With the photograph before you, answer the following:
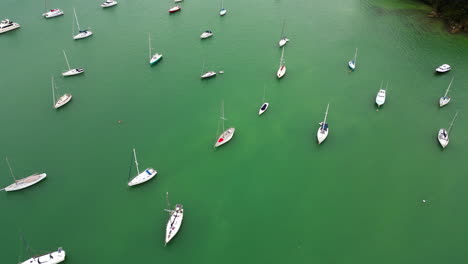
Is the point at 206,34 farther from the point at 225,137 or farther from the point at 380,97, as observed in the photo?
the point at 380,97

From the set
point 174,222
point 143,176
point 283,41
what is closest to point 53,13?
point 283,41

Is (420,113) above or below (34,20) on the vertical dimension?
below

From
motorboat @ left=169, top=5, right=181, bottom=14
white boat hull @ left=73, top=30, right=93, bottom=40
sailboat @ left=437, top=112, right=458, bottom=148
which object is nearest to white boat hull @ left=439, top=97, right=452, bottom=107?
sailboat @ left=437, top=112, right=458, bottom=148

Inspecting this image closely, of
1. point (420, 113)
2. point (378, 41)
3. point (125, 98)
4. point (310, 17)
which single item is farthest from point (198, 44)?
point (420, 113)

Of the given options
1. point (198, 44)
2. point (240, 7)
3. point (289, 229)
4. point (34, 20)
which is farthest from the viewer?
point (240, 7)

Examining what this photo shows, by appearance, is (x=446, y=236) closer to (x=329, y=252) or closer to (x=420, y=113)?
(x=329, y=252)

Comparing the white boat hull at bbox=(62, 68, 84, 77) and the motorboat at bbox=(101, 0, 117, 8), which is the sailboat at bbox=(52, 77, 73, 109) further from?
the motorboat at bbox=(101, 0, 117, 8)

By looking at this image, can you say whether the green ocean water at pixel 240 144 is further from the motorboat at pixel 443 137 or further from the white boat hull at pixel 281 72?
the white boat hull at pixel 281 72
